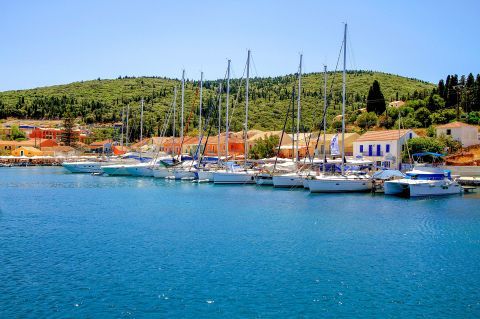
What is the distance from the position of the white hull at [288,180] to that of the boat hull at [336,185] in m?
4.87

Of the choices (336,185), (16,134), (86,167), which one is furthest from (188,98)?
(336,185)

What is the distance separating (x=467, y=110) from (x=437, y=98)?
5350 millimetres

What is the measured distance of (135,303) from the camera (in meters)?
15.7

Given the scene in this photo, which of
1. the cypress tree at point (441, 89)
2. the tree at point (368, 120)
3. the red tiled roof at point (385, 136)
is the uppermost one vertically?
the cypress tree at point (441, 89)

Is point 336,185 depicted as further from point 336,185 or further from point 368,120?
point 368,120

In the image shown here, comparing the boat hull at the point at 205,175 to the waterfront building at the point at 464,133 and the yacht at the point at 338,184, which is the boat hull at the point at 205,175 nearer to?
the yacht at the point at 338,184

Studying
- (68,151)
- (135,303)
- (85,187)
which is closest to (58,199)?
(85,187)

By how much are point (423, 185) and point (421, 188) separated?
0.33 metres

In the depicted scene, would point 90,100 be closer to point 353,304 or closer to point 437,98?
point 437,98

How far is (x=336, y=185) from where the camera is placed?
4516 cm

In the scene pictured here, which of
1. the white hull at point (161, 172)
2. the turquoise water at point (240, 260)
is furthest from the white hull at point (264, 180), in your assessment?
the white hull at point (161, 172)

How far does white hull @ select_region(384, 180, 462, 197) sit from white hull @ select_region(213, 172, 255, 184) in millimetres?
16680

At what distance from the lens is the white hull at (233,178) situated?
55.5 meters

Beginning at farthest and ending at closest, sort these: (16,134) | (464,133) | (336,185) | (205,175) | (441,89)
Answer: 1. (16,134)
2. (441,89)
3. (464,133)
4. (205,175)
5. (336,185)
